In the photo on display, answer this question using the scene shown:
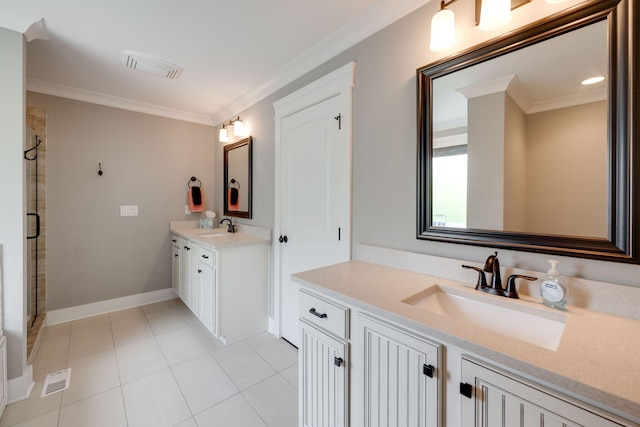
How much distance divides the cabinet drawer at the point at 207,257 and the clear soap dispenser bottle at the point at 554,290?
86.4 inches

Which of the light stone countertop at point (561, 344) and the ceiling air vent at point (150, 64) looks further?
the ceiling air vent at point (150, 64)

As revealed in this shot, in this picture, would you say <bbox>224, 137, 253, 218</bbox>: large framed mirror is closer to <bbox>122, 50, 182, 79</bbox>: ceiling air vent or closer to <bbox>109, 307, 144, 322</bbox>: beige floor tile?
<bbox>122, 50, 182, 79</bbox>: ceiling air vent

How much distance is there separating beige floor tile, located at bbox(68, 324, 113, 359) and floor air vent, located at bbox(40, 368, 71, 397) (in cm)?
24

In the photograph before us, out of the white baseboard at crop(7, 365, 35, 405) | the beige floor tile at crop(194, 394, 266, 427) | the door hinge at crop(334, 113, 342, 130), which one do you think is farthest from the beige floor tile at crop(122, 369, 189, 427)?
the door hinge at crop(334, 113, 342, 130)

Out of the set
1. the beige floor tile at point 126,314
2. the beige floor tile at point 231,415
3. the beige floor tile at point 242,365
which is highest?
the beige floor tile at point 126,314

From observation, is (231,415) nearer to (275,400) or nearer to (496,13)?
(275,400)

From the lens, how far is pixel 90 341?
7.95 ft

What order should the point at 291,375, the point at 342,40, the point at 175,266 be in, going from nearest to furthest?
the point at 342,40 < the point at 291,375 < the point at 175,266

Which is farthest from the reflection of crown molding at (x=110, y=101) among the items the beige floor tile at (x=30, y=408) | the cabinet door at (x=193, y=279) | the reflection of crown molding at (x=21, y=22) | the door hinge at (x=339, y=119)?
the beige floor tile at (x=30, y=408)

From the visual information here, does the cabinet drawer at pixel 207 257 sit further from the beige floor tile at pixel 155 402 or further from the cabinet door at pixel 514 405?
the cabinet door at pixel 514 405

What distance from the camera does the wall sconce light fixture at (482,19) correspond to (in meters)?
1.06

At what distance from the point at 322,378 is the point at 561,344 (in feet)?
3.02

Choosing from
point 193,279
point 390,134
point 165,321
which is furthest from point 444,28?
point 165,321

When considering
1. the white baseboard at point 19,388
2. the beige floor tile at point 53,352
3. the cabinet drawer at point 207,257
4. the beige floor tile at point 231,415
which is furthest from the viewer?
the cabinet drawer at point 207,257
